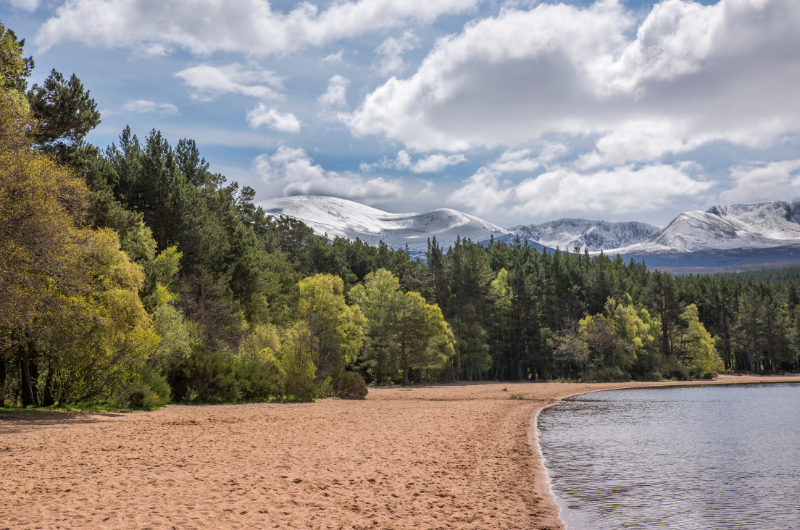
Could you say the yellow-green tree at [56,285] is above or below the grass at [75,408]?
above

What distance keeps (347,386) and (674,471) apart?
25.6 m

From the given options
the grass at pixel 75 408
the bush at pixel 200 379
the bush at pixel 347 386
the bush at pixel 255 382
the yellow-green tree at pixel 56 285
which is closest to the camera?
the yellow-green tree at pixel 56 285

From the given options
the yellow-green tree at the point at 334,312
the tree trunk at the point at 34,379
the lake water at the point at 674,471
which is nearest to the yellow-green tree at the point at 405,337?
the yellow-green tree at the point at 334,312

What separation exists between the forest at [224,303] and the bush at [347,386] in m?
0.14

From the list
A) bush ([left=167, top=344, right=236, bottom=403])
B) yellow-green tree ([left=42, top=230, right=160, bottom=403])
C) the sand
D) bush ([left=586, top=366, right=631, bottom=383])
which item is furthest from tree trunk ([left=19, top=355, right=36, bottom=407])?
bush ([left=586, top=366, right=631, bottom=383])

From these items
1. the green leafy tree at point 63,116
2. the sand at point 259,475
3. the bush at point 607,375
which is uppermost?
the green leafy tree at point 63,116

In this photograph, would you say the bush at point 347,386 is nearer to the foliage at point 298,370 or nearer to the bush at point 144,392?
the foliage at point 298,370

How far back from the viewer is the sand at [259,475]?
839 cm

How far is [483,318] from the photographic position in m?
84.8

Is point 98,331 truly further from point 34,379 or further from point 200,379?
point 200,379

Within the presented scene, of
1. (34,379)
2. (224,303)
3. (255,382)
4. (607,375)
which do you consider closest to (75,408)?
(34,379)

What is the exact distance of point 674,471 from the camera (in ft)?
47.4

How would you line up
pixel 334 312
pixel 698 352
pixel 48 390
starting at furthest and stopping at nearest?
pixel 698 352 < pixel 334 312 < pixel 48 390

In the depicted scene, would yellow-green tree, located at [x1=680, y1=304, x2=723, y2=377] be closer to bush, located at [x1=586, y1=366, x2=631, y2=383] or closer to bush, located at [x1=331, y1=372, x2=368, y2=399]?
bush, located at [x1=586, y1=366, x2=631, y2=383]
